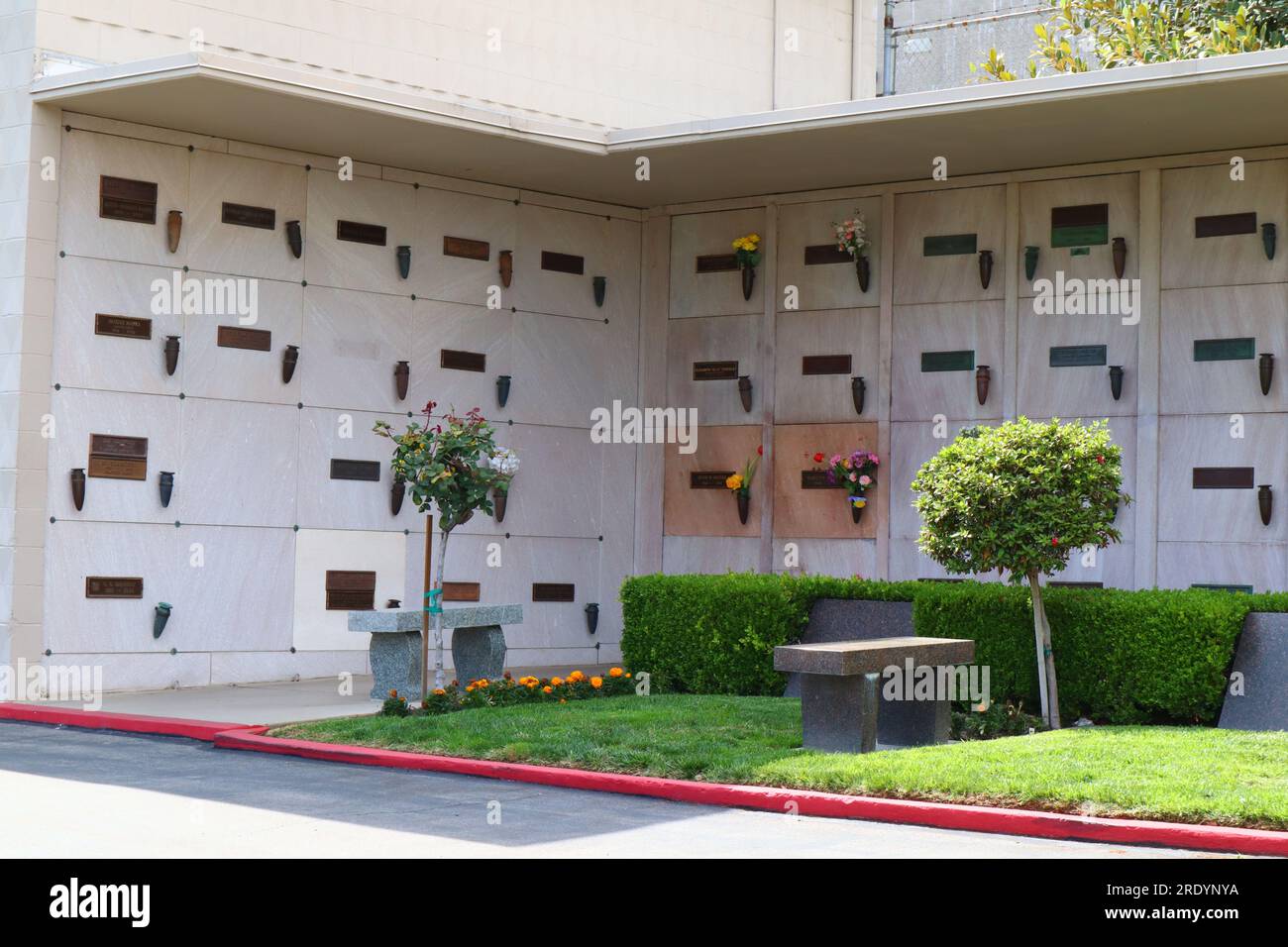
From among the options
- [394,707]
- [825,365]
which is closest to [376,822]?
[394,707]

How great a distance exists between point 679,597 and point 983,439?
3.38 metres

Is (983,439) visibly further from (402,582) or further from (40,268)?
(40,268)

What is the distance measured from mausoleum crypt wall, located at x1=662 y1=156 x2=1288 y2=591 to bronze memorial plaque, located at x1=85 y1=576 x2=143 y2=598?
560 cm

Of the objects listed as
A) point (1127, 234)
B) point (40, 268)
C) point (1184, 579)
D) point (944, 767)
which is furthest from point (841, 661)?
point (40, 268)

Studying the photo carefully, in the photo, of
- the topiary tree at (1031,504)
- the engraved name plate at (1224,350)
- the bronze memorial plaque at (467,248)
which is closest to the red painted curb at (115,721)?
the topiary tree at (1031,504)

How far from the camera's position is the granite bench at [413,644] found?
13.0 meters

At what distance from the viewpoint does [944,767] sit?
954 cm

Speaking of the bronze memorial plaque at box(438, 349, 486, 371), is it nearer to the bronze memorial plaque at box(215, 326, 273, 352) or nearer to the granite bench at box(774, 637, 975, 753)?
the bronze memorial plaque at box(215, 326, 273, 352)

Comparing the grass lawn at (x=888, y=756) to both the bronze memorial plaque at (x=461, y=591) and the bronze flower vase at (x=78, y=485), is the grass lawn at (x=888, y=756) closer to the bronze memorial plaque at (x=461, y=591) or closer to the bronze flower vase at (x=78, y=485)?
the bronze flower vase at (x=78, y=485)

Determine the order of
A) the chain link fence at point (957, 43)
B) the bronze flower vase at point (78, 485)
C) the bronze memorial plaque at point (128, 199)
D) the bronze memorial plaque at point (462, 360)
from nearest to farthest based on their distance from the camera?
the bronze flower vase at point (78, 485), the bronze memorial plaque at point (128, 199), the bronze memorial plaque at point (462, 360), the chain link fence at point (957, 43)

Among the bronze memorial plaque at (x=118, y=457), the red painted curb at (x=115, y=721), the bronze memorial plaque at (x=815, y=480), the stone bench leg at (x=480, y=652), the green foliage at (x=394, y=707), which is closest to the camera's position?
the red painted curb at (x=115, y=721)

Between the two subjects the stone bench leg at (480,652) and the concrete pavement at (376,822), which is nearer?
the concrete pavement at (376,822)

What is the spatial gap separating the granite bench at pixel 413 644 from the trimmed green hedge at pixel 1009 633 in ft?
4.63

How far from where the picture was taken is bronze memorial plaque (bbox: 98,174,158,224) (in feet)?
48.5
